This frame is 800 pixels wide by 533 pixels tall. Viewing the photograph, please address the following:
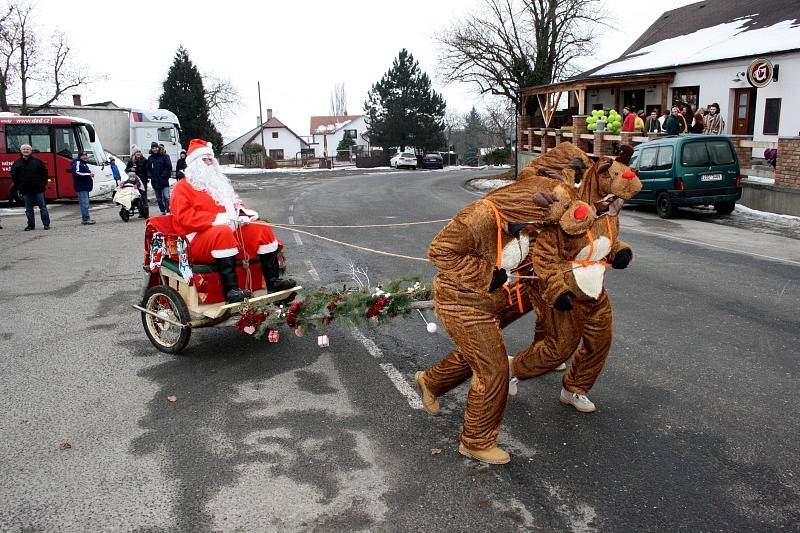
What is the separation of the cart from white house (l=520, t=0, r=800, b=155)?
743 inches

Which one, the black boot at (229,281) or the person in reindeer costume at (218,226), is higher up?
the person in reindeer costume at (218,226)

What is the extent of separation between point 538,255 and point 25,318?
645 cm

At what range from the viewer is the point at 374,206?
810 inches

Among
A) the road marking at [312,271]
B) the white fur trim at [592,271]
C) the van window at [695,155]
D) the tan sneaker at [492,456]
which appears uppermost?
the van window at [695,155]

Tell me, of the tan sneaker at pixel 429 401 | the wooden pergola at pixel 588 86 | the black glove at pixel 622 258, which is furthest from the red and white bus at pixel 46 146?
the black glove at pixel 622 258

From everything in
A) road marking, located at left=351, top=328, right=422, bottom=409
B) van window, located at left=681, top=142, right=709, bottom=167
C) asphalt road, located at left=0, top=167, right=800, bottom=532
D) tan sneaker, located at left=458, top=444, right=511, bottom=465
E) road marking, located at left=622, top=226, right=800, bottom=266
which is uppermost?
van window, located at left=681, top=142, right=709, bottom=167

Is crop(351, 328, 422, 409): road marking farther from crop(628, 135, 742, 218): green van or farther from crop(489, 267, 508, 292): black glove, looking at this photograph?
crop(628, 135, 742, 218): green van

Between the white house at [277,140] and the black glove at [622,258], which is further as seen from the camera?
the white house at [277,140]

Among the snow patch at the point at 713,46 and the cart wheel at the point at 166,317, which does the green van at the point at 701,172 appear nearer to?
the snow patch at the point at 713,46

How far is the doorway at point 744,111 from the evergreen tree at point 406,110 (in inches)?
1748

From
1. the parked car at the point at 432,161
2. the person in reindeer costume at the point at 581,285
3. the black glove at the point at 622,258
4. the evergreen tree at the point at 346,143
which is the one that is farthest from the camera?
the evergreen tree at the point at 346,143

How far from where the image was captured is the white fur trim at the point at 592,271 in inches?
162

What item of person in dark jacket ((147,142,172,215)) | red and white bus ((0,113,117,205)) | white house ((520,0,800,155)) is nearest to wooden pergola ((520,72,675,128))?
white house ((520,0,800,155))

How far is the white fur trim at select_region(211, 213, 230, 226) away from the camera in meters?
6.14
